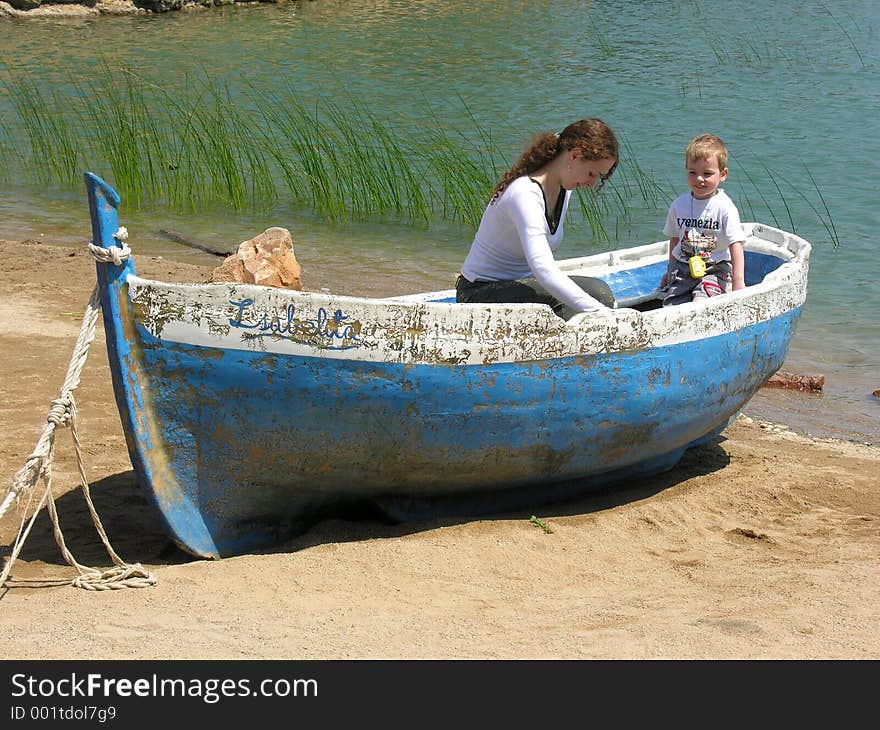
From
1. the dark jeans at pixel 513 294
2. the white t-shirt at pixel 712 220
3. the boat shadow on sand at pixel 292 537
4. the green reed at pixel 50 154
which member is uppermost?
the white t-shirt at pixel 712 220

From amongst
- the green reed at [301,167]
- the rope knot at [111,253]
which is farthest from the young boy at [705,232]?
the green reed at [301,167]

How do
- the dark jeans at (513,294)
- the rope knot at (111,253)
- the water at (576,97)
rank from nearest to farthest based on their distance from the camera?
the rope knot at (111,253) < the dark jeans at (513,294) < the water at (576,97)

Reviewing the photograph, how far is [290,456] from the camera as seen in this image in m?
4.22

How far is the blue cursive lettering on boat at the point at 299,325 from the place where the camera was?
13.1ft

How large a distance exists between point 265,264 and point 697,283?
3.47 m

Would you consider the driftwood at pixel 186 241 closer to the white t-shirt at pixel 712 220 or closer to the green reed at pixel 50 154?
the green reed at pixel 50 154

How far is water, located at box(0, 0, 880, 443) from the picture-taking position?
9.47 metres

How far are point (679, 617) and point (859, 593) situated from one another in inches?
26.8

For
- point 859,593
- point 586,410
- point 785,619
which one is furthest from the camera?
point 586,410

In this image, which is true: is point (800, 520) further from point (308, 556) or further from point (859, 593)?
point (308, 556)

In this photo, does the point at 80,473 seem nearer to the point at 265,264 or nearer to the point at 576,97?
the point at 265,264

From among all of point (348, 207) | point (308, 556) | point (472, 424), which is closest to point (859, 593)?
point (472, 424)

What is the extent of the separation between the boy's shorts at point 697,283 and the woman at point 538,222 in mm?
865

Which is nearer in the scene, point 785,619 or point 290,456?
point 785,619
